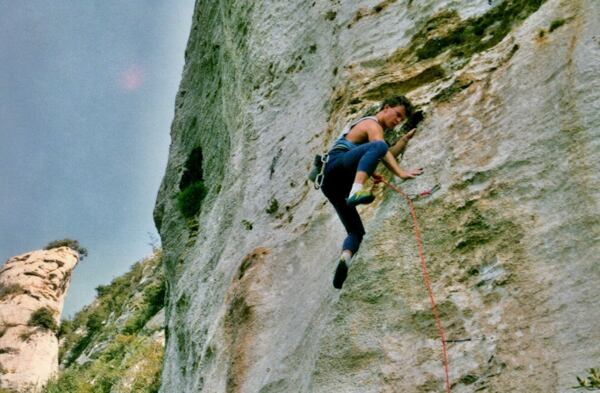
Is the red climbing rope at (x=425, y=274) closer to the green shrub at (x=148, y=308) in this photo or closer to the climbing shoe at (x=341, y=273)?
the climbing shoe at (x=341, y=273)

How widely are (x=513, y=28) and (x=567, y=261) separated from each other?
9.73 ft

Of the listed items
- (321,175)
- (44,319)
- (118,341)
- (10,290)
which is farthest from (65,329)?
(321,175)

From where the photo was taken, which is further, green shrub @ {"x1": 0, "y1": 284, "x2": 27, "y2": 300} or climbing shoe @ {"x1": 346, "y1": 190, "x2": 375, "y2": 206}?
green shrub @ {"x1": 0, "y1": 284, "x2": 27, "y2": 300}

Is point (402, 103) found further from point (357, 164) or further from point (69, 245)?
point (69, 245)

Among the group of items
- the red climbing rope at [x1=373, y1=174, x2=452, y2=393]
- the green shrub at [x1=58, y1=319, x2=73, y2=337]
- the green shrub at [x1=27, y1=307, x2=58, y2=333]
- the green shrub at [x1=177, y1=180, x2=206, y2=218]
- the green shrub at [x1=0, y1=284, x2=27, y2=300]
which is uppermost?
the green shrub at [x1=0, y1=284, x2=27, y2=300]

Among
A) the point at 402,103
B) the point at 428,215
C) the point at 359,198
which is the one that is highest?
the point at 402,103

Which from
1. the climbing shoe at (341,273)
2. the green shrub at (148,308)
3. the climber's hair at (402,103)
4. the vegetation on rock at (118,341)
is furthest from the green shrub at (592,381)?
the green shrub at (148,308)

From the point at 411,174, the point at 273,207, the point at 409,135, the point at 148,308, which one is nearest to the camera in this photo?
the point at 411,174

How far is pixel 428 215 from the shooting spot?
6.05 m

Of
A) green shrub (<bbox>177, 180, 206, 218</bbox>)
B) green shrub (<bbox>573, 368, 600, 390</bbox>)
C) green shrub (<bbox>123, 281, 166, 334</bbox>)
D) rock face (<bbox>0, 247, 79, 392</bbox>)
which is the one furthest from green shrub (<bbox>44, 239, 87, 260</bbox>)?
green shrub (<bbox>573, 368, 600, 390</bbox>)

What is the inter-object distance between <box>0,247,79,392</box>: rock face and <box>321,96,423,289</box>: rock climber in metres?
33.7

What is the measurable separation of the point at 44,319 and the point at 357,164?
4116cm

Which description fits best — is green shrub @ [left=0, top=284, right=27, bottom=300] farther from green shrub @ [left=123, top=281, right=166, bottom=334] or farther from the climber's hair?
the climber's hair

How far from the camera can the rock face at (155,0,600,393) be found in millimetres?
4996
